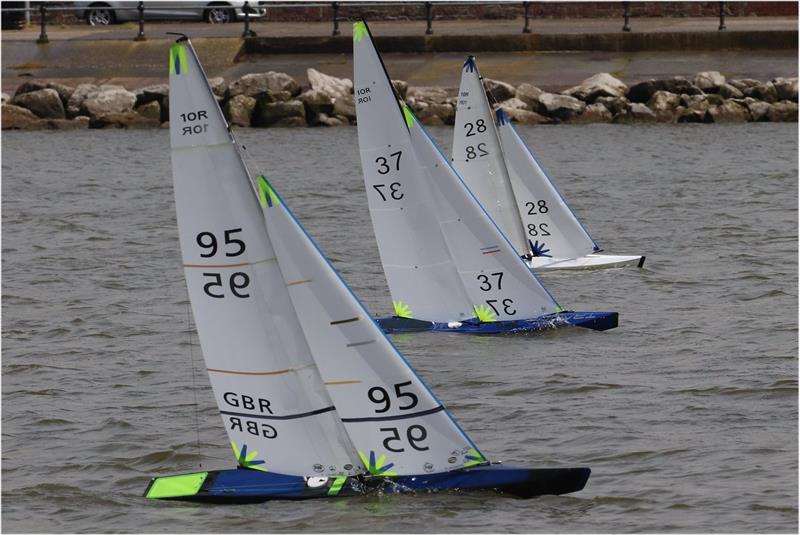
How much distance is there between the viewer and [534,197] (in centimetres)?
2117

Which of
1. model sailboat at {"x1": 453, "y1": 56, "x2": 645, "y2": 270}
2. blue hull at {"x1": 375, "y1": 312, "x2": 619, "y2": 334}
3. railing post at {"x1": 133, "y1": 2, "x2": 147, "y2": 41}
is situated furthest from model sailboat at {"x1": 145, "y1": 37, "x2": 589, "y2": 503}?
railing post at {"x1": 133, "y1": 2, "x2": 147, "y2": 41}

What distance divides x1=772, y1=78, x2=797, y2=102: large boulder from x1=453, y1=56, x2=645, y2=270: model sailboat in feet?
54.7

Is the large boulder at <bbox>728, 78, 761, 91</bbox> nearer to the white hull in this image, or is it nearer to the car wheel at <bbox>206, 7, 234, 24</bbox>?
the car wheel at <bbox>206, 7, 234, 24</bbox>

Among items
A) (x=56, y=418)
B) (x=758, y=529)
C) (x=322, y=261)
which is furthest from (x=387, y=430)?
(x=56, y=418)

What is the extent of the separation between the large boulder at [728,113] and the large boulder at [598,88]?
218 centimetres

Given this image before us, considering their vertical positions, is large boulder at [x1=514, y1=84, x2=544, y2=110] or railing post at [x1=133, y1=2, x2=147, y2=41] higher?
railing post at [x1=133, y1=2, x2=147, y2=41]

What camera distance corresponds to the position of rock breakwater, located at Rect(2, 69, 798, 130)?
1471 inches

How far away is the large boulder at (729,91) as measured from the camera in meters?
37.2

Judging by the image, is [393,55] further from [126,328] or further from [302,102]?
[126,328]

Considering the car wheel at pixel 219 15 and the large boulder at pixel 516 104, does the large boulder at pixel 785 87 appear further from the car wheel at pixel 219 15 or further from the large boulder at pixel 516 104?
the car wheel at pixel 219 15

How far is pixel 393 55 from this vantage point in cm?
4125

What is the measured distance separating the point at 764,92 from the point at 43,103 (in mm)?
17967

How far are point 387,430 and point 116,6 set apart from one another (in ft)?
119

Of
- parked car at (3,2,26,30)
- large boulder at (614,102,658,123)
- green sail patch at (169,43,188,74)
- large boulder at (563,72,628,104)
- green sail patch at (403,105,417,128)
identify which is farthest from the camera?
parked car at (3,2,26,30)
